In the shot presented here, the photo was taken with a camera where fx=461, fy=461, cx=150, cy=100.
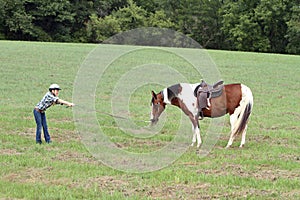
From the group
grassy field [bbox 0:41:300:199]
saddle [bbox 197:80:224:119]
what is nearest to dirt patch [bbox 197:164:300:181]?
grassy field [bbox 0:41:300:199]

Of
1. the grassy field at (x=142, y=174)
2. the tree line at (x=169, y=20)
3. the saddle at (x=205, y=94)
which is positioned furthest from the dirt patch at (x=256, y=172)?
the tree line at (x=169, y=20)

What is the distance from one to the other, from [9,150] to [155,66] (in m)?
11.2

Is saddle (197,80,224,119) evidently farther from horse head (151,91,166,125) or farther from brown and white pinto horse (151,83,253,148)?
horse head (151,91,166,125)

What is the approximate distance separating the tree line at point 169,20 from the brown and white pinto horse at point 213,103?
172 feet

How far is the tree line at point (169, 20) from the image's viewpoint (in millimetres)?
66562

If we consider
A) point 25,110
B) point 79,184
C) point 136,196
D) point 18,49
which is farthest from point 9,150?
point 18,49

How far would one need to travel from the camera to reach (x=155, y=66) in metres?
21.3

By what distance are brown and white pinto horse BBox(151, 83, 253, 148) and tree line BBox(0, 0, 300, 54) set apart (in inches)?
2066

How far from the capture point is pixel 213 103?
11656mm

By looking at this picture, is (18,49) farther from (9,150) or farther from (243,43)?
(243,43)

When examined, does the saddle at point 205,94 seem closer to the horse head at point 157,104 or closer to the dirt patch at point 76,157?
the horse head at point 157,104

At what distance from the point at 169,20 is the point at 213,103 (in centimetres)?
5746

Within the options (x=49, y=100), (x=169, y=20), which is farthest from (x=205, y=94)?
(x=169, y=20)

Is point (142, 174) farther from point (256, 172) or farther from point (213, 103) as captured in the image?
point (213, 103)
